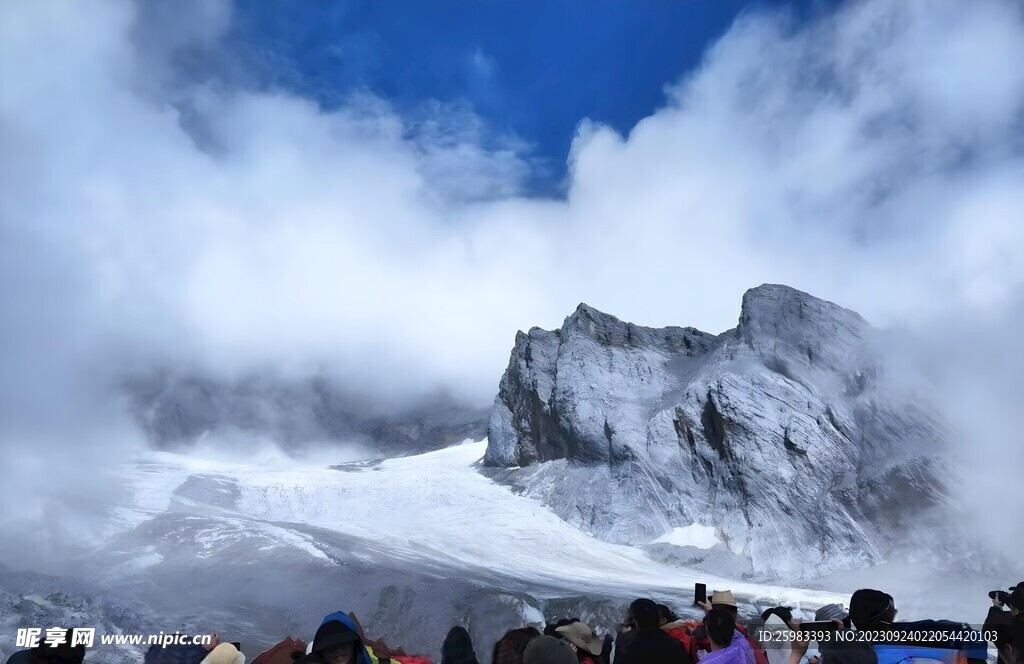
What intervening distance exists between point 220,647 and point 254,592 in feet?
54.0

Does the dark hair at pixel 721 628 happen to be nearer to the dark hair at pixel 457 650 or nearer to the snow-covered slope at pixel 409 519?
the dark hair at pixel 457 650

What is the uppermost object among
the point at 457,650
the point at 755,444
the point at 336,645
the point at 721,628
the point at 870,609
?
the point at 755,444

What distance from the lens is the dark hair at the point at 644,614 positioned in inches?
199

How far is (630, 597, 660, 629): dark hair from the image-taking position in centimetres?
504

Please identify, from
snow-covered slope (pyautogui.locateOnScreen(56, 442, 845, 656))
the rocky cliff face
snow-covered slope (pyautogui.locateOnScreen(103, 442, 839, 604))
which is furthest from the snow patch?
snow-covered slope (pyautogui.locateOnScreen(56, 442, 845, 656))

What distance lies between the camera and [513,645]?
195 inches

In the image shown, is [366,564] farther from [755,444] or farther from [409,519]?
[755,444]

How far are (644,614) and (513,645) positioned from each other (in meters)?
0.87

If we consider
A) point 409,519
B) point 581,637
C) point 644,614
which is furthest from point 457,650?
point 409,519

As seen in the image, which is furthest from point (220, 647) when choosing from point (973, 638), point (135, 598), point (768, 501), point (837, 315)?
point (837, 315)

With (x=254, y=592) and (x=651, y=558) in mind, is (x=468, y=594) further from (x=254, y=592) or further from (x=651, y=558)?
(x=651, y=558)

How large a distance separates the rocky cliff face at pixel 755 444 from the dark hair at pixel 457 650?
113ft

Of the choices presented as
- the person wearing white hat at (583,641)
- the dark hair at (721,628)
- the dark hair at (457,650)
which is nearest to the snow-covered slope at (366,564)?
the dark hair at (457,650)

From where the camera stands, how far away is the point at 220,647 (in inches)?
245
